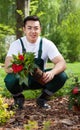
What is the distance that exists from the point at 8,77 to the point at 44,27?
3064cm

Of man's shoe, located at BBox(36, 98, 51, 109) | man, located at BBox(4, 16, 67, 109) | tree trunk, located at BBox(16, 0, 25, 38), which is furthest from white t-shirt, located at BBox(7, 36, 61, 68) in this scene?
tree trunk, located at BBox(16, 0, 25, 38)

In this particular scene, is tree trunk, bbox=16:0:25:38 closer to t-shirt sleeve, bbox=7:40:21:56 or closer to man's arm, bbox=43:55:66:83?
t-shirt sleeve, bbox=7:40:21:56

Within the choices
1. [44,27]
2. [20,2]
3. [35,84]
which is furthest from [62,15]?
[35,84]

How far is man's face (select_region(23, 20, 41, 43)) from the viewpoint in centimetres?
555

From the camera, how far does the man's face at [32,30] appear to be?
5551mm

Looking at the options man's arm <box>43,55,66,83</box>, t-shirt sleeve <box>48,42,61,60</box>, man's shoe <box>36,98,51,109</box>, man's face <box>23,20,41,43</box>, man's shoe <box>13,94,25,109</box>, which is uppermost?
man's face <box>23,20,41,43</box>

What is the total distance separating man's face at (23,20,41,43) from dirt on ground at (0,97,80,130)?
34.4 inches

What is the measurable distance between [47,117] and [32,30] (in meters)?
1.14

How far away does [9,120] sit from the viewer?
4.72 m

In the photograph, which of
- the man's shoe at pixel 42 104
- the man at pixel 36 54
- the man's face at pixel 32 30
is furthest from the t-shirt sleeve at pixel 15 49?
the man's shoe at pixel 42 104

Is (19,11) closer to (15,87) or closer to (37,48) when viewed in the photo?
(37,48)

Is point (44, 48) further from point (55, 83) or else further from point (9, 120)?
point (9, 120)

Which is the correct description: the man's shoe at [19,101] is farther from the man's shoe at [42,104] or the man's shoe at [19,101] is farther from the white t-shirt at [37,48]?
the white t-shirt at [37,48]

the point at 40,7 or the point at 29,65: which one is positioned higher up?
the point at 29,65
